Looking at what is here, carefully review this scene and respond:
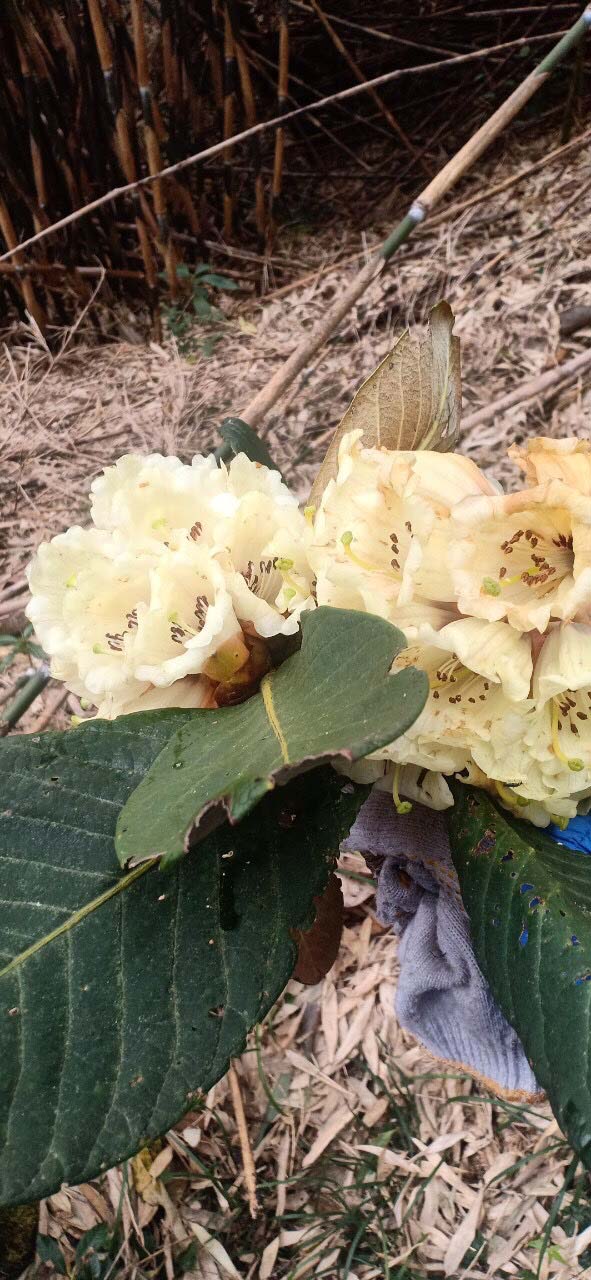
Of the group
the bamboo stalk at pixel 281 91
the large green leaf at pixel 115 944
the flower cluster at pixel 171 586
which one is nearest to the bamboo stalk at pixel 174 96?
the bamboo stalk at pixel 281 91

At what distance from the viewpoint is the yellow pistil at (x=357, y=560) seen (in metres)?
0.34

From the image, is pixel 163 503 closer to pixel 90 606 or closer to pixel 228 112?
pixel 90 606

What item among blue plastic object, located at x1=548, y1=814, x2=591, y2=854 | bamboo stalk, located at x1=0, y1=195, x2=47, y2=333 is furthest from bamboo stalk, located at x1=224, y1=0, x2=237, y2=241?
blue plastic object, located at x1=548, y1=814, x2=591, y2=854

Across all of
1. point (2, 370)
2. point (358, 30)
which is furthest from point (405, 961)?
point (358, 30)

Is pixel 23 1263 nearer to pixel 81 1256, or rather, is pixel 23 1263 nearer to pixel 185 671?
pixel 81 1256

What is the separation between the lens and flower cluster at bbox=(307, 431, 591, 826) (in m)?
0.32

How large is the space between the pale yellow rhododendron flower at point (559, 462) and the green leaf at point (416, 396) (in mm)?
96

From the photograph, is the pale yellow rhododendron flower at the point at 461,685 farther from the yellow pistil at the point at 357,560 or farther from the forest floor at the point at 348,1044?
the forest floor at the point at 348,1044

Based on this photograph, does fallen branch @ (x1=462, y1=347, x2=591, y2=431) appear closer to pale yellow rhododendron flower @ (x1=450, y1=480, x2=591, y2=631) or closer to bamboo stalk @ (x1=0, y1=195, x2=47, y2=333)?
bamboo stalk @ (x1=0, y1=195, x2=47, y2=333)

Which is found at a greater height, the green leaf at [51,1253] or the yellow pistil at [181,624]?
the yellow pistil at [181,624]

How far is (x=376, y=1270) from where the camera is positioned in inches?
32.9

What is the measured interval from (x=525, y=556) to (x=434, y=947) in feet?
1.11

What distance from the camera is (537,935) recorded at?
37 cm

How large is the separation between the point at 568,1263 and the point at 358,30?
1936mm
